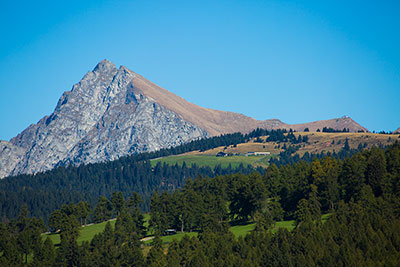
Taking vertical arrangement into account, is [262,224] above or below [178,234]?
above

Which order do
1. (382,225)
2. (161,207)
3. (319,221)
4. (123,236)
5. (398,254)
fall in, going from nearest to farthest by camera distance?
(398,254), (382,225), (319,221), (123,236), (161,207)

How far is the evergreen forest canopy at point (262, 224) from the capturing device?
105000 millimetres

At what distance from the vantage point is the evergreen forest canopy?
10500 cm

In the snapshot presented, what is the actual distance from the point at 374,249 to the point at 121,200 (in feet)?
355

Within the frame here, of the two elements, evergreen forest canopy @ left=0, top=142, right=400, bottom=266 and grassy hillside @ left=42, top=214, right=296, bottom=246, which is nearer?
evergreen forest canopy @ left=0, top=142, right=400, bottom=266

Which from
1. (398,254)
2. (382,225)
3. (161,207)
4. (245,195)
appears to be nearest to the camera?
(398,254)

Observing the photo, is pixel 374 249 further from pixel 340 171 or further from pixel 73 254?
pixel 73 254

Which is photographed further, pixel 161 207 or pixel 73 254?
pixel 161 207

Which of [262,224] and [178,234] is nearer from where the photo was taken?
[262,224]

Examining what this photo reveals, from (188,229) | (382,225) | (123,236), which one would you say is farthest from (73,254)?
(382,225)

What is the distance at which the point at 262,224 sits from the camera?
12950cm

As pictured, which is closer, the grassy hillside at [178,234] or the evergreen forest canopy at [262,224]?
the evergreen forest canopy at [262,224]

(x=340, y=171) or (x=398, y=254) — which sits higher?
(x=340, y=171)

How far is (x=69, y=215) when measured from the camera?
178375 mm
